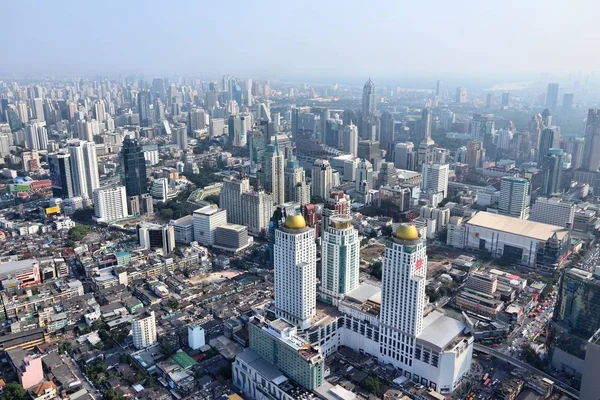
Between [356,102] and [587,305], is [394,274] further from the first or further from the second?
[356,102]

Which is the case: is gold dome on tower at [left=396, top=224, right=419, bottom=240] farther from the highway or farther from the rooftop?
the rooftop

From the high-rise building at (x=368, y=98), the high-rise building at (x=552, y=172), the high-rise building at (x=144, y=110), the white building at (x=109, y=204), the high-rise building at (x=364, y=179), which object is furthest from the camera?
the high-rise building at (x=144, y=110)

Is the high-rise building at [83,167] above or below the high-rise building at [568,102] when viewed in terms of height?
below

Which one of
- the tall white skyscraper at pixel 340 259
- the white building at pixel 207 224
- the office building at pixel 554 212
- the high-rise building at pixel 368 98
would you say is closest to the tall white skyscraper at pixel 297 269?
the tall white skyscraper at pixel 340 259

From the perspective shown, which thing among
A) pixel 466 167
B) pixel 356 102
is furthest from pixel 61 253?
pixel 356 102

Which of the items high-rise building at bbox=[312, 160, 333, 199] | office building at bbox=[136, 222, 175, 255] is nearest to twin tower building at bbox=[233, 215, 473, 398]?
office building at bbox=[136, 222, 175, 255]

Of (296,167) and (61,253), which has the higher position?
(296,167)

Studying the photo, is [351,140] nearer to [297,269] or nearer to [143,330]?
[297,269]

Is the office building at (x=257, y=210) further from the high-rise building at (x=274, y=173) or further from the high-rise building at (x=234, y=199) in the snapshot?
the high-rise building at (x=274, y=173)
